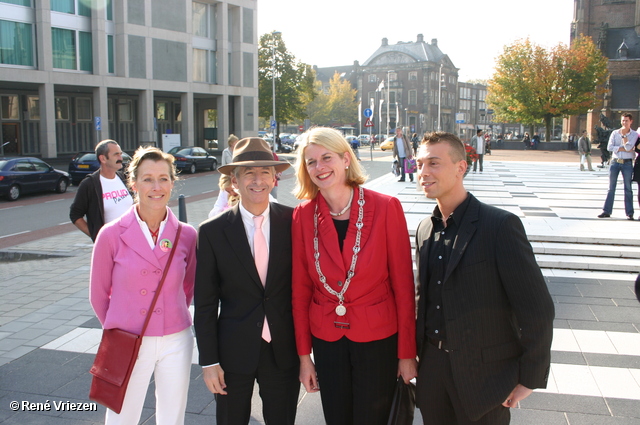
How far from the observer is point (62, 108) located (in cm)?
3912

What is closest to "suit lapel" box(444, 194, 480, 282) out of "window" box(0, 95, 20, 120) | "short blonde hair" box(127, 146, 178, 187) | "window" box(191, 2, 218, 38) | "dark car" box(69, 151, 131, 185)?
"short blonde hair" box(127, 146, 178, 187)

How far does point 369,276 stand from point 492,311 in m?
0.60

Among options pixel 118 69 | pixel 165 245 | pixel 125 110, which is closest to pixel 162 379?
pixel 165 245

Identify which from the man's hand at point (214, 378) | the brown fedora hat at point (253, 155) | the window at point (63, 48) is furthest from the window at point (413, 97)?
the man's hand at point (214, 378)

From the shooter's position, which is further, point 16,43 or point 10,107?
point 10,107

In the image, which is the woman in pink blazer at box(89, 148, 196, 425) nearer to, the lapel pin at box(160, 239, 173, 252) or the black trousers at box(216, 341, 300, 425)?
the lapel pin at box(160, 239, 173, 252)

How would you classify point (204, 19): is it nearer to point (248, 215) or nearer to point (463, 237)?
point (248, 215)

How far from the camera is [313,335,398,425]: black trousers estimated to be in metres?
Answer: 2.68

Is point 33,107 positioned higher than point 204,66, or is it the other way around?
point 204,66

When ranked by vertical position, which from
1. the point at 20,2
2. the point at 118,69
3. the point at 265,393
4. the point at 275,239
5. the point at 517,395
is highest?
the point at 20,2

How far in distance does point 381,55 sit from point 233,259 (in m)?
103

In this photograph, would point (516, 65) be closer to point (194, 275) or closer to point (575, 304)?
point (575, 304)

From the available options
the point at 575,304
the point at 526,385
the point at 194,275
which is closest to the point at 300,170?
the point at 194,275

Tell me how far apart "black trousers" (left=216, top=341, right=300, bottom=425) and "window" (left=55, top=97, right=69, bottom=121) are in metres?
41.2
